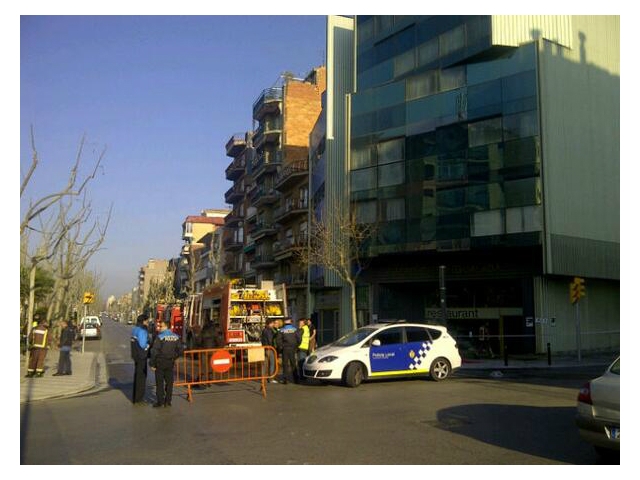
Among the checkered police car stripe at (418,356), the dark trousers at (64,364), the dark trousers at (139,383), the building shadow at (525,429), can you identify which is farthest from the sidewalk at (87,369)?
the building shadow at (525,429)

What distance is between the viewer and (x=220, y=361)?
14227 millimetres

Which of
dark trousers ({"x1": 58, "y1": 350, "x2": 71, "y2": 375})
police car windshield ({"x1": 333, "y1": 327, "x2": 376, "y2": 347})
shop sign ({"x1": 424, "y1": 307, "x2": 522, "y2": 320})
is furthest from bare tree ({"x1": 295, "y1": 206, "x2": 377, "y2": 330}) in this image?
dark trousers ({"x1": 58, "y1": 350, "x2": 71, "y2": 375})

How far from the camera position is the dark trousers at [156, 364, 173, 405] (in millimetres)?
12375

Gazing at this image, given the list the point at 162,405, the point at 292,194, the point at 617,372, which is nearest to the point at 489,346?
the point at 162,405

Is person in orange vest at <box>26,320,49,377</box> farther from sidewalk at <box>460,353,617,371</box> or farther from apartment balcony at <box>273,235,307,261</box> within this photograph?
apartment balcony at <box>273,235,307,261</box>

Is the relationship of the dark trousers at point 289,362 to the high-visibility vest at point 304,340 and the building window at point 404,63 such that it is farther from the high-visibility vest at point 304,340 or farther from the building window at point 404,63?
the building window at point 404,63

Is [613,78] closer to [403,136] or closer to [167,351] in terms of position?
[403,136]

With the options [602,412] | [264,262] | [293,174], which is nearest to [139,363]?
[602,412]

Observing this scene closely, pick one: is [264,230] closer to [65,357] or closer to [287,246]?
[287,246]

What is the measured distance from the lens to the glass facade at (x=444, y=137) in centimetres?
2848

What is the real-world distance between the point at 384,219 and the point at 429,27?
32.8 ft

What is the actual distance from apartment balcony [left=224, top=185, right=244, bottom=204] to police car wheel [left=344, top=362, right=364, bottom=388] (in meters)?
58.2

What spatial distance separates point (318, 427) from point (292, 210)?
38.8m

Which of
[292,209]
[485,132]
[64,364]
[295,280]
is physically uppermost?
[485,132]
